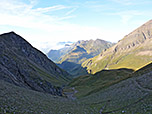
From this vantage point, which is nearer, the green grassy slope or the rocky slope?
the rocky slope

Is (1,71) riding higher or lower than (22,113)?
higher

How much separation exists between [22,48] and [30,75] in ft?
391

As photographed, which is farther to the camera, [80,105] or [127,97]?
[80,105]

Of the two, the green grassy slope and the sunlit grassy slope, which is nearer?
the sunlit grassy slope

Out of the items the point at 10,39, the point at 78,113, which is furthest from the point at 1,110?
the point at 10,39

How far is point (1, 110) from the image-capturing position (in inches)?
944

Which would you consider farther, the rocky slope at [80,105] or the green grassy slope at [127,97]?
the green grassy slope at [127,97]

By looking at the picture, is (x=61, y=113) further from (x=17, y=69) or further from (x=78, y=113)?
(x=17, y=69)

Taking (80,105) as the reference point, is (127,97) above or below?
above

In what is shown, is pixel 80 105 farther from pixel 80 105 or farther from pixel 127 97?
pixel 127 97

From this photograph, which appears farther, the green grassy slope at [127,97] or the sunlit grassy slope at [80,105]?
the green grassy slope at [127,97]

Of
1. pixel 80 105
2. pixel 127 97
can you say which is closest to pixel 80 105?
pixel 80 105

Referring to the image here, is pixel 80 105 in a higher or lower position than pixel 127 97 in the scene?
lower

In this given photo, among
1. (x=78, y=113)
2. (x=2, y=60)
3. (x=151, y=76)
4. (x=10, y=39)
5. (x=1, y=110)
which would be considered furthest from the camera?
(x=10, y=39)
